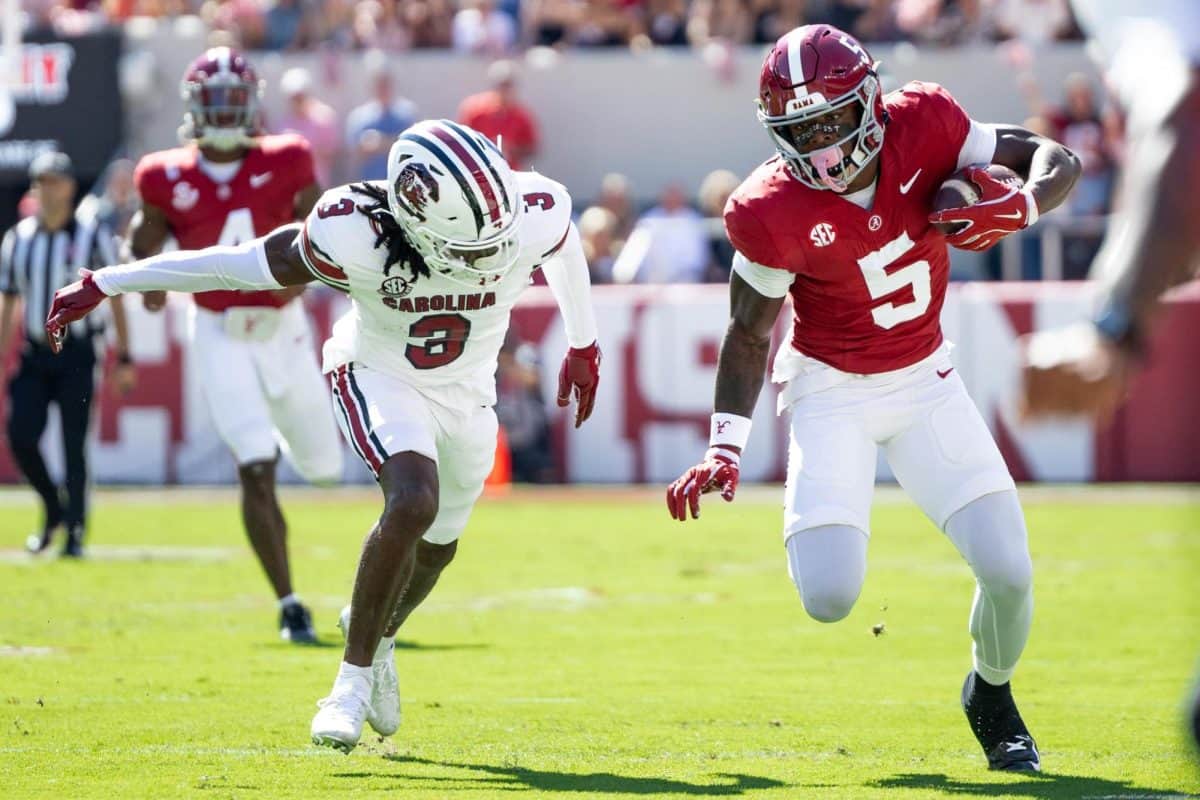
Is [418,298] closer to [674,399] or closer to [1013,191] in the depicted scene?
[1013,191]

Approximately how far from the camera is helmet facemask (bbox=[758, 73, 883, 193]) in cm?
498

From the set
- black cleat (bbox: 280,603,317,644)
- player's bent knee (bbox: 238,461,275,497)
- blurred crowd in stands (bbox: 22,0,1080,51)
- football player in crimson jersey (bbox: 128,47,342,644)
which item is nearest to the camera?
black cleat (bbox: 280,603,317,644)

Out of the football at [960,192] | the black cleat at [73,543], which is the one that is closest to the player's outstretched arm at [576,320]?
the football at [960,192]

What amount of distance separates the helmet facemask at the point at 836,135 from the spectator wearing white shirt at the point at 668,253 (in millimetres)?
9278

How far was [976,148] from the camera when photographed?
5281 millimetres

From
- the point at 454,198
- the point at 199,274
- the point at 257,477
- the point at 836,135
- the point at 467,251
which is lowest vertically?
the point at 257,477

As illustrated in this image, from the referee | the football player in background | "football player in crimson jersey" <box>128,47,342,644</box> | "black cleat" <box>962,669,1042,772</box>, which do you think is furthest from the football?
the referee

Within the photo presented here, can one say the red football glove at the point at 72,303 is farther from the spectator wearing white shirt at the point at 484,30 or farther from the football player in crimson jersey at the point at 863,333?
the spectator wearing white shirt at the point at 484,30

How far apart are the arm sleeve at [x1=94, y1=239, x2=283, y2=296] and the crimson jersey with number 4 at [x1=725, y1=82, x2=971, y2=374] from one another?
1248mm

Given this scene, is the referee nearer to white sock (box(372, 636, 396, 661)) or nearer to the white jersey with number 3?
the white jersey with number 3

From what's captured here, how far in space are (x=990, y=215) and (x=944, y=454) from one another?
25.9 inches

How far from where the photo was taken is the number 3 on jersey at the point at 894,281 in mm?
5195

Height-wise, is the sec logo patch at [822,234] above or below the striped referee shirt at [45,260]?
above

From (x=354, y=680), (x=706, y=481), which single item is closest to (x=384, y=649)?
(x=354, y=680)
